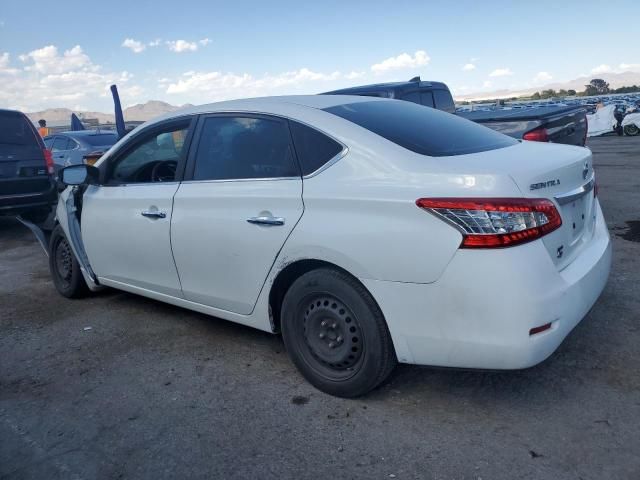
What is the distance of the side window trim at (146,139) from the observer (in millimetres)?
3822

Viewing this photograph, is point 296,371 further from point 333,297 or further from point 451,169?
point 451,169

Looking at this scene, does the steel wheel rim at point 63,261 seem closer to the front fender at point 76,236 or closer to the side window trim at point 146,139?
the front fender at point 76,236

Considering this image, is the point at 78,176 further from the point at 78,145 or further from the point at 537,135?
the point at 78,145

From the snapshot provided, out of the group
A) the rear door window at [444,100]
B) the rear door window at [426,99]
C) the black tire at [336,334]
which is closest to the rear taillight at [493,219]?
the black tire at [336,334]

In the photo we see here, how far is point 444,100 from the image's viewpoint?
923cm

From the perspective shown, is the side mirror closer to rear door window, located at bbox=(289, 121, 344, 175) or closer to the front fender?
the front fender

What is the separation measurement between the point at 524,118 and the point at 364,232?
458cm

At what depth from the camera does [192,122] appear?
12.6 feet

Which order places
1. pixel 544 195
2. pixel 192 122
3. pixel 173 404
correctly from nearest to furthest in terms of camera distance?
1. pixel 544 195
2. pixel 173 404
3. pixel 192 122

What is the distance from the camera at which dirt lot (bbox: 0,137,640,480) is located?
2.54 meters

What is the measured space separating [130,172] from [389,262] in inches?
95.8

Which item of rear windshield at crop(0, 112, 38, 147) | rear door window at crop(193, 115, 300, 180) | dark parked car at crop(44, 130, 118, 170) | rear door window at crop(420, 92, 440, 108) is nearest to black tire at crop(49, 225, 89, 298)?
rear door window at crop(193, 115, 300, 180)

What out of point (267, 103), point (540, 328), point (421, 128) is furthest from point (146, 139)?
point (540, 328)

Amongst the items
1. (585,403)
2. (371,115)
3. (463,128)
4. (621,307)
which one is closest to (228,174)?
(371,115)
